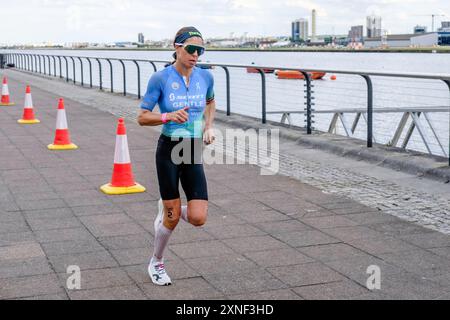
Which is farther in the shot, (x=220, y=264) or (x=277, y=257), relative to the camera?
(x=277, y=257)

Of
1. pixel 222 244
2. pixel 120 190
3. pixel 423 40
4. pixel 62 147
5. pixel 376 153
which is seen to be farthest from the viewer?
pixel 423 40

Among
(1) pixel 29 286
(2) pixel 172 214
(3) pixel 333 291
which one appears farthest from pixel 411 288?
(1) pixel 29 286

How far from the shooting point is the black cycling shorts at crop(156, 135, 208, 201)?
17.7ft

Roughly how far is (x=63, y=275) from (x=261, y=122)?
413 inches

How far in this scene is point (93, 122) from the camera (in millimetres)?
16781

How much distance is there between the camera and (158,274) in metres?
5.41

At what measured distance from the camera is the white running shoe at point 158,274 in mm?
5379

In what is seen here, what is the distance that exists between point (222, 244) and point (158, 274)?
1.20m

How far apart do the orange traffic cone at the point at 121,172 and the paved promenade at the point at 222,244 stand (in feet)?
0.67

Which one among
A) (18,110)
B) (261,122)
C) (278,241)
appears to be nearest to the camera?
(278,241)

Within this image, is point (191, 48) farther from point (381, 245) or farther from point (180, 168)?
point (381, 245)
